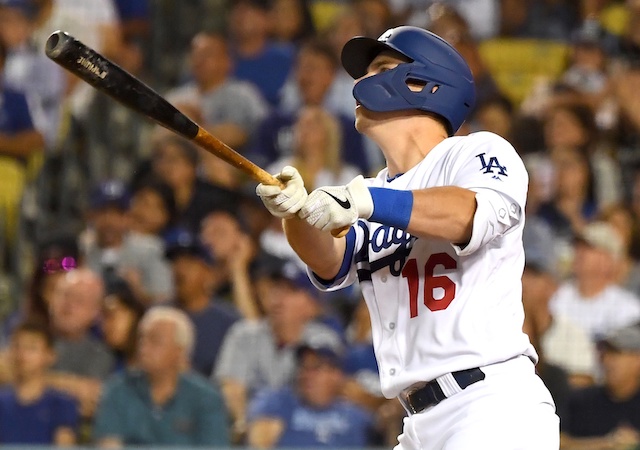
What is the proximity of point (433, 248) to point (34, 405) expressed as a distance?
3088 millimetres

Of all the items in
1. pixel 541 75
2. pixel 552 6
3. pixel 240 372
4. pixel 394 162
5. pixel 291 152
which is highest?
pixel 552 6

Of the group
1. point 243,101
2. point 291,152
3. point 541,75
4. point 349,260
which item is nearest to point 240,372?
point 291,152

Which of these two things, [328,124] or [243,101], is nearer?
[328,124]

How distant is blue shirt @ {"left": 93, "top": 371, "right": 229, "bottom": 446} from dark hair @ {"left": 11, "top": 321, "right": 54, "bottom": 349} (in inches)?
16.6

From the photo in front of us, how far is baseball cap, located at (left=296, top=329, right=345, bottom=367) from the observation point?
17.3ft

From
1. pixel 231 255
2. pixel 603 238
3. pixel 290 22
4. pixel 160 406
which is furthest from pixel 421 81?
pixel 290 22

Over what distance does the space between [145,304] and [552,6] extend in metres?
3.70

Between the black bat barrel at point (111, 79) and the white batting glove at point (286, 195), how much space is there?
275 mm

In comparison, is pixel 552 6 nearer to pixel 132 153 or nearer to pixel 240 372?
pixel 132 153

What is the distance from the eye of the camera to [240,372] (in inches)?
218

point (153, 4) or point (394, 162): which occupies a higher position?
point (153, 4)

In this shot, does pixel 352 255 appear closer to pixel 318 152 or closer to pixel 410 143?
pixel 410 143

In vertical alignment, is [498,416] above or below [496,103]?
below

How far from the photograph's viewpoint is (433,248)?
9.22 feet
